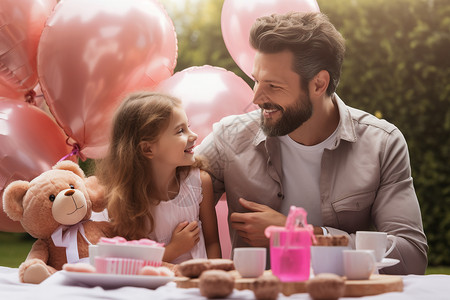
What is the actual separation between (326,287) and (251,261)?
26cm

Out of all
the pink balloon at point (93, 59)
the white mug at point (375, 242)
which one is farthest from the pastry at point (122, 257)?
the pink balloon at point (93, 59)

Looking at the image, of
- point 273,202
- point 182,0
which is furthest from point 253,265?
point 182,0

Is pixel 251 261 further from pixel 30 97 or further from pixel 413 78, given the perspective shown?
pixel 413 78

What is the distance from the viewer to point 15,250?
6.84 metres

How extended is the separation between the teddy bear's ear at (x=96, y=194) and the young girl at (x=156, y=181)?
0.09 ft

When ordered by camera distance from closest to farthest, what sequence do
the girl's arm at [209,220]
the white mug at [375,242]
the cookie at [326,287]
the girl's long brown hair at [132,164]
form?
1. the cookie at [326,287]
2. the white mug at [375,242]
3. the girl's long brown hair at [132,164]
4. the girl's arm at [209,220]

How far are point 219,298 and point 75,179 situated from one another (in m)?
0.99

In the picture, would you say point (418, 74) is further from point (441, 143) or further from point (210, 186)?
point (210, 186)

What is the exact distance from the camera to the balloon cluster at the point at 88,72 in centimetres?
254

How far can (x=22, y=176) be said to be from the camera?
8.39ft

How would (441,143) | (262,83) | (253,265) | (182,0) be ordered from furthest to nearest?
(182,0)
(441,143)
(262,83)
(253,265)

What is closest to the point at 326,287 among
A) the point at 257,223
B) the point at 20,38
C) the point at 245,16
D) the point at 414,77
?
the point at 257,223

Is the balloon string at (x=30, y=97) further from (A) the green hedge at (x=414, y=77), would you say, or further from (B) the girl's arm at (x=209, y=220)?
(A) the green hedge at (x=414, y=77)

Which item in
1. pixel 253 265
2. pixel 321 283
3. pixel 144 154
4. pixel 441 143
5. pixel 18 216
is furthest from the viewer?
pixel 441 143
